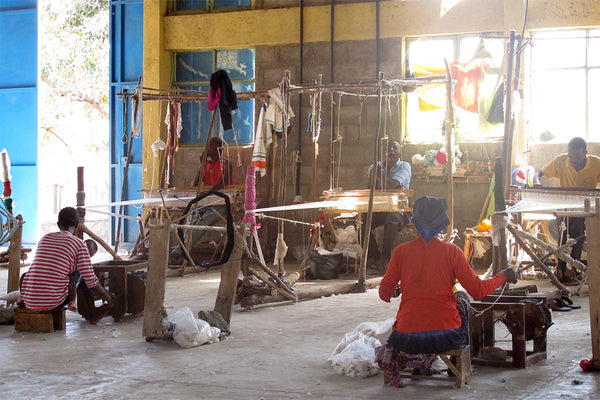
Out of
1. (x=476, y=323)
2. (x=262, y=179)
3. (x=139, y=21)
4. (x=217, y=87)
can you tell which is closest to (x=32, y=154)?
(x=139, y=21)

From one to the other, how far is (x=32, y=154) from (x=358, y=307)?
36.3ft

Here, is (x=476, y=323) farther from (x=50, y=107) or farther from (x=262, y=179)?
(x=50, y=107)

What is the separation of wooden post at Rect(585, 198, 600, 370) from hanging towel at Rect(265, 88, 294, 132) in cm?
639

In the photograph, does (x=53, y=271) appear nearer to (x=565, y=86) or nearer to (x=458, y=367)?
(x=458, y=367)

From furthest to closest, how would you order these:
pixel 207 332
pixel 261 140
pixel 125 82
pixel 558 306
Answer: pixel 125 82, pixel 261 140, pixel 558 306, pixel 207 332

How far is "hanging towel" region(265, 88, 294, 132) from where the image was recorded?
448 inches

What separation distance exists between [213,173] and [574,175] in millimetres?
5812

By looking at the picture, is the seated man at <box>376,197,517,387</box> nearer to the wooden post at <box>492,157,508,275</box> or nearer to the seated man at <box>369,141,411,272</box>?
the wooden post at <box>492,157,508,275</box>

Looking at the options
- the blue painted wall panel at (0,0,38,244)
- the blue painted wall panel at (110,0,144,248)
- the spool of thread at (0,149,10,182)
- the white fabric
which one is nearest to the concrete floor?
the white fabric

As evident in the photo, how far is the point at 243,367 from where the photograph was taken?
5.87 meters

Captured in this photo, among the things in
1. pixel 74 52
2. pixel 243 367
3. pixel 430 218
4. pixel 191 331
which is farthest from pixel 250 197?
pixel 74 52

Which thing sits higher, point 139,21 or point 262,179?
point 139,21

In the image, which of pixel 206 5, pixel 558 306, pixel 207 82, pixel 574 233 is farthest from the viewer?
pixel 206 5

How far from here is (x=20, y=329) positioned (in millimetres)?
7520
